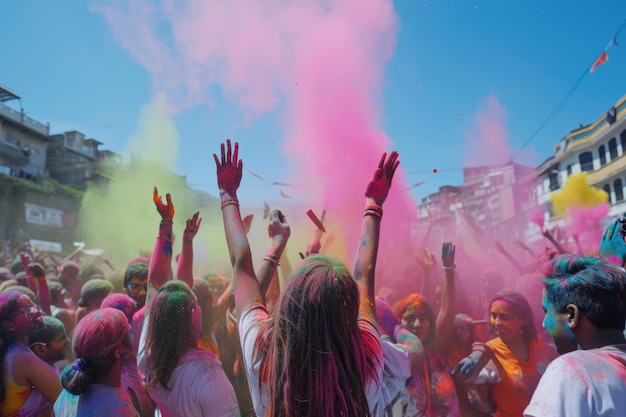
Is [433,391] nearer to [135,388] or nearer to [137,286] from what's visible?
[135,388]

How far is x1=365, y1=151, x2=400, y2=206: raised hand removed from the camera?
214 cm

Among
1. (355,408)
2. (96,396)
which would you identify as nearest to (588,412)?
(355,408)

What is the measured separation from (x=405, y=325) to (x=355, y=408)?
92.2 inches

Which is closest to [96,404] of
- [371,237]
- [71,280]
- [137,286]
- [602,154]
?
[371,237]

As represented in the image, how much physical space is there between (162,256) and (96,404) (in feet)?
3.97

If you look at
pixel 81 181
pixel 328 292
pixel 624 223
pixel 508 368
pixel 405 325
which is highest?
pixel 81 181

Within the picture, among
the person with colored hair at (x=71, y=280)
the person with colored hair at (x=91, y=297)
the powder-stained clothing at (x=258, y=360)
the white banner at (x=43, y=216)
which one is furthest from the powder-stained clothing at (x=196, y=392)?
the white banner at (x=43, y=216)

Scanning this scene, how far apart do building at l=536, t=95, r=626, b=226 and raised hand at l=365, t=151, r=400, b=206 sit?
2517 centimetres

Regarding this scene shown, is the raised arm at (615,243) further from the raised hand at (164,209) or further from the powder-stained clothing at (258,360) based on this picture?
the raised hand at (164,209)

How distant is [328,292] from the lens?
4.49ft

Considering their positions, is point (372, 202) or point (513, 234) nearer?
point (372, 202)

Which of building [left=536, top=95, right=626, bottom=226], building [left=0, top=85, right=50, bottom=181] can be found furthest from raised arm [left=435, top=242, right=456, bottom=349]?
building [left=0, top=85, right=50, bottom=181]

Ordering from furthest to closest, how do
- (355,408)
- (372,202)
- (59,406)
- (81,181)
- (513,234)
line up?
(81,181) → (513,234) → (59,406) → (372,202) → (355,408)

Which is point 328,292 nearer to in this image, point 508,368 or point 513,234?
point 508,368
